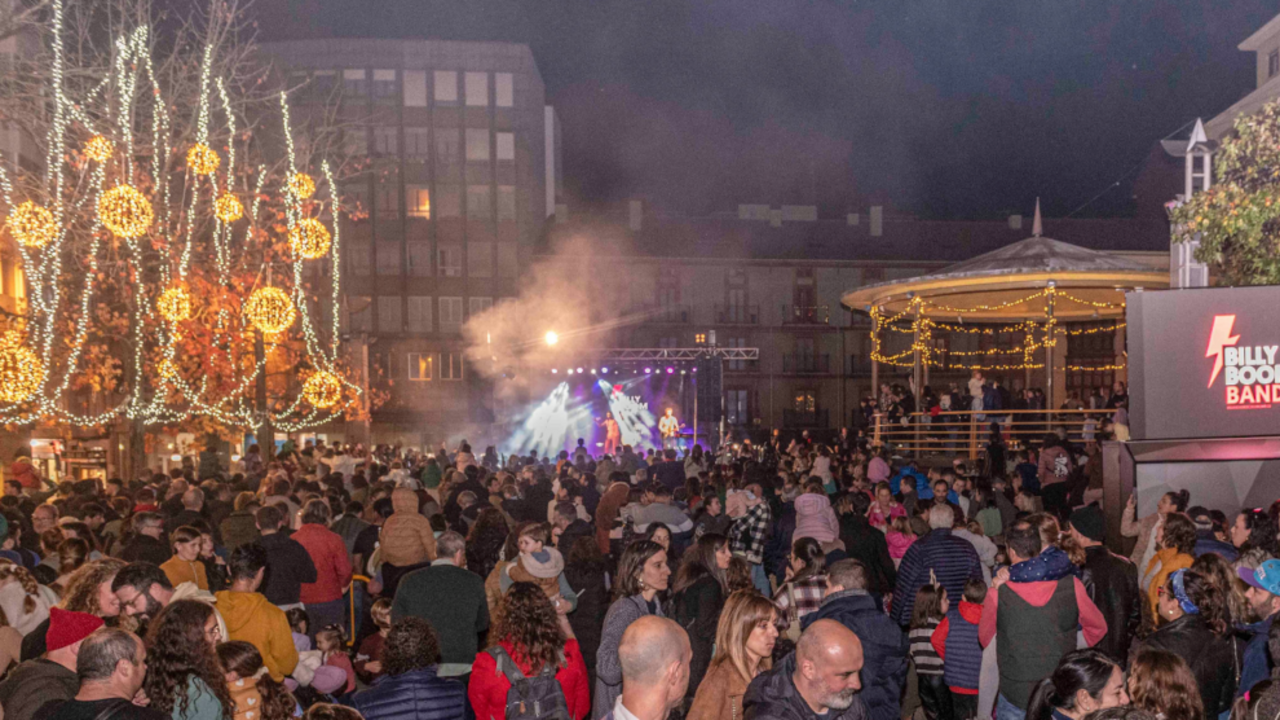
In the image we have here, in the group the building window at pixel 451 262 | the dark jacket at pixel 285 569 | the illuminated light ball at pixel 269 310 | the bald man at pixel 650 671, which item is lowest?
the dark jacket at pixel 285 569

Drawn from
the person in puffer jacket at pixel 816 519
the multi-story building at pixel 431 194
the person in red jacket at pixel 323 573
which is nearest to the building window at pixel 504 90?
the multi-story building at pixel 431 194

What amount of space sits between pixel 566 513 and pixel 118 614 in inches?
157

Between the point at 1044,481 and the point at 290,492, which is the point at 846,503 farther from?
the point at 1044,481

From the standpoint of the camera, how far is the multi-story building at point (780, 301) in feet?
157

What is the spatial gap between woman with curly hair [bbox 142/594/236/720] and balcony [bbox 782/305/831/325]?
149 feet

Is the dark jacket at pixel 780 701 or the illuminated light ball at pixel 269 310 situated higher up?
the illuminated light ball at pixel 269 310

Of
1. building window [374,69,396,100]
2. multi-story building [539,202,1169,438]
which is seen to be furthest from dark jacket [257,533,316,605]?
building window [374,69,396,100]

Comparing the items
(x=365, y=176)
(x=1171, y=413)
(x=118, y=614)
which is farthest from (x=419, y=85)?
(x=118, y=614)

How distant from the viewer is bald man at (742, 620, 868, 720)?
3.48 metres

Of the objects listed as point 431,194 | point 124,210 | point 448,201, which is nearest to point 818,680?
point 124,210

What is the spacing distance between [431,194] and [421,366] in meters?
8.22

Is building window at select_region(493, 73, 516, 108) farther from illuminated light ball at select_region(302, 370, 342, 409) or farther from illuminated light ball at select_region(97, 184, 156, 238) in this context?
illuminated light ball at select_region(97, 184, 156, 238)

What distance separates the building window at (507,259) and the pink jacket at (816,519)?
38815 millimetres

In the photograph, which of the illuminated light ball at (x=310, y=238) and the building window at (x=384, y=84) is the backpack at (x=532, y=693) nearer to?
the illuminated light ball at (x=310, y=238)
